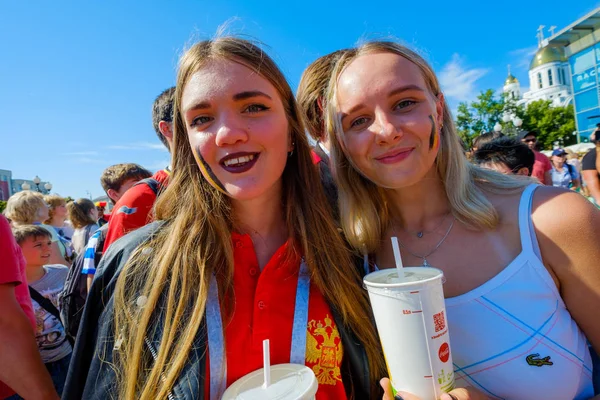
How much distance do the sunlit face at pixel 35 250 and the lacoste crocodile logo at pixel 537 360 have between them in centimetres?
371

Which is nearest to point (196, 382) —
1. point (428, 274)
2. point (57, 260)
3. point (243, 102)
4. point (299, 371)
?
point (299, 371)

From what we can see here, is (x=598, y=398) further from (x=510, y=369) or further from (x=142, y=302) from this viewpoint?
(x=142, y=302)

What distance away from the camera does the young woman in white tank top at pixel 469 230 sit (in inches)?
53.7

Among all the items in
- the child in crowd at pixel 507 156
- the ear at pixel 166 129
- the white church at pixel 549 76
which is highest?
the white church at pixel 549 76

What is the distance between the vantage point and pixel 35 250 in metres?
3.29

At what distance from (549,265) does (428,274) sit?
1.76 feet

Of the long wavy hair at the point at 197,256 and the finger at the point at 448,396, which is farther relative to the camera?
the long wavy hair at the point at 197,256

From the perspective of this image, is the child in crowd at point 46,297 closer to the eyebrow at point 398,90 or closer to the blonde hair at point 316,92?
the blonde hair at point 316,92

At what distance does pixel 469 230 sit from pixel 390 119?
588 millimetres

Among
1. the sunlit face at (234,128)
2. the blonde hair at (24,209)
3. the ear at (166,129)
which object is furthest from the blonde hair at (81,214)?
the sunlit face at (234,128)

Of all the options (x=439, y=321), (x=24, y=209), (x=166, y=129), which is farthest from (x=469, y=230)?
(x=24, y=209)

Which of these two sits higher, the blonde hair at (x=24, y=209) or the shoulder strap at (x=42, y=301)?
the blonde hair at (x=24, y=209)

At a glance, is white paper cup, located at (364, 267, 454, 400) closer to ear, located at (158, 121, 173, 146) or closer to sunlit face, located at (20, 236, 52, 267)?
ear, located at (158, 121, 173, 146)

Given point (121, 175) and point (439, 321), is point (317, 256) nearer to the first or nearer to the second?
point (439, 321)
